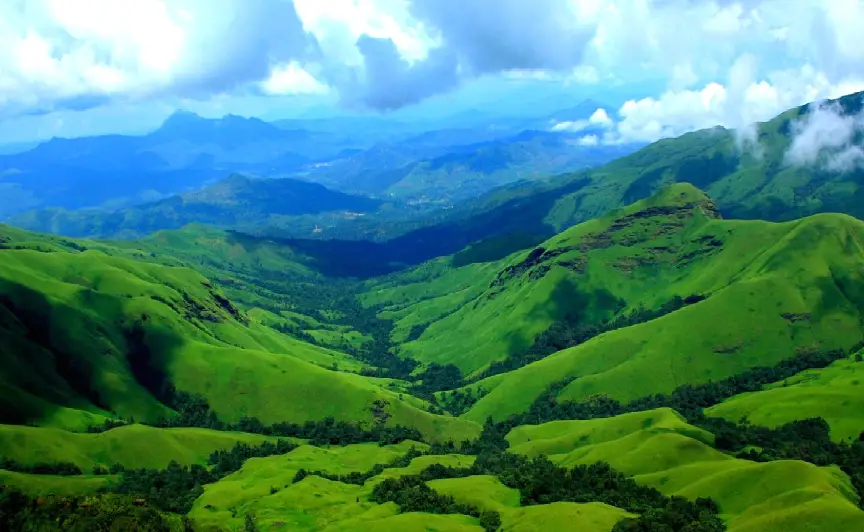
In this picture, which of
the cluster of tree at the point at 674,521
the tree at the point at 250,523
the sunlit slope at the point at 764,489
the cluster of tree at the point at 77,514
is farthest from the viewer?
the tree at the point at 250,523

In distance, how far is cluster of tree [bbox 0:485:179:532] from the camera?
123 m

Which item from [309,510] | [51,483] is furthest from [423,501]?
[51,483]

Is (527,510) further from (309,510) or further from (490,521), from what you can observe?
(309,510)

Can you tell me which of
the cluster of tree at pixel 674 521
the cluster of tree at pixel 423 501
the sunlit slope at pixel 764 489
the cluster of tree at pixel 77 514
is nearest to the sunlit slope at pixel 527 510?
the cluster of tree at pixel 423 501

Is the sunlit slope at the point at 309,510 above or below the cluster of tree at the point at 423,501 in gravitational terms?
above

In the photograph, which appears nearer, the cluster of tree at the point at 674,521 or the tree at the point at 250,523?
the cluster of tree at the point at 674,521

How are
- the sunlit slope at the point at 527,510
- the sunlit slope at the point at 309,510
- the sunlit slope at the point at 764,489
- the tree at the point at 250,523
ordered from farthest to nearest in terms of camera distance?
the tree at the point at 250,523
the sunlit slope at the point at 309,510
the sunlit slope at the point at 527,510
the sunlit slope at the point at 764,489

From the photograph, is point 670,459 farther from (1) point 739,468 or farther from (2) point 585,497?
(2) point 585,497

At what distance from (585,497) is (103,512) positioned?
4228 inches

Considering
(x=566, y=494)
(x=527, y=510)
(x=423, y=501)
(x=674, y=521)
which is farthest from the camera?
(x=566, y=494)

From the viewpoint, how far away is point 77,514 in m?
126

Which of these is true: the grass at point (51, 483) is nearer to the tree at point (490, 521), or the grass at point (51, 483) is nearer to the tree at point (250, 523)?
the tree at point (250, 523)

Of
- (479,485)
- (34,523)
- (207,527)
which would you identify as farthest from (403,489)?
(34,523)

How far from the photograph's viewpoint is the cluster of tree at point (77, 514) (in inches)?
4835
